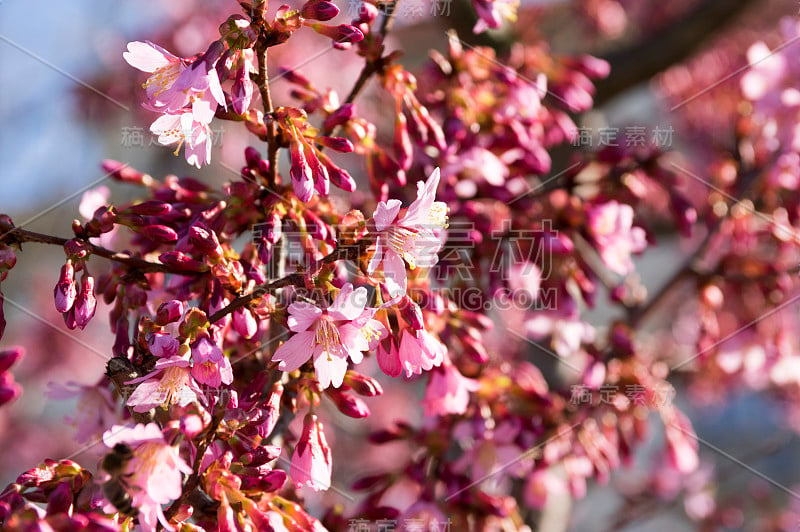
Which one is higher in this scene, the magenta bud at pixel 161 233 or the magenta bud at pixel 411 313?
the magenta bud at pixel 161 233

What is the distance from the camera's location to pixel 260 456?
3.86 feet

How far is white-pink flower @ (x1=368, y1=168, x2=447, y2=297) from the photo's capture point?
1171 millimetres

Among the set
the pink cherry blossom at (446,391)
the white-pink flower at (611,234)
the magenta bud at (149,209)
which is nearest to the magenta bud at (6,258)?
the magenta bud at (149,209)

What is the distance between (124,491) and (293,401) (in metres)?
0.34

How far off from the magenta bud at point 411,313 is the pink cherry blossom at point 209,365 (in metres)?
0.29

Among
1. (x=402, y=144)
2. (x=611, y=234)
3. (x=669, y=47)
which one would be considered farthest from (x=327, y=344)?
(x=669, y=47)

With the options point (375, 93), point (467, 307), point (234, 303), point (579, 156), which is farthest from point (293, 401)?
point (375, 93)

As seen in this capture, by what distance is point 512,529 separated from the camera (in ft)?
5.82

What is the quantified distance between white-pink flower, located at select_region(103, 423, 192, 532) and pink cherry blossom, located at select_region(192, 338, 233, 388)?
4.7 inches

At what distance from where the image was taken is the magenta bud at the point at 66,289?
4.02 feet

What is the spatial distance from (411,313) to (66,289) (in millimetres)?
578

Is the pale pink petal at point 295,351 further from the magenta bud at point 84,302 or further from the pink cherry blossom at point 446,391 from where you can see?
the pink cherry blossom at point 446,391

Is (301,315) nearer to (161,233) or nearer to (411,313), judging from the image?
(411,313)

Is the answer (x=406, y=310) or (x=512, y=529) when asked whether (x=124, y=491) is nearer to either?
(x=406, y=310)
